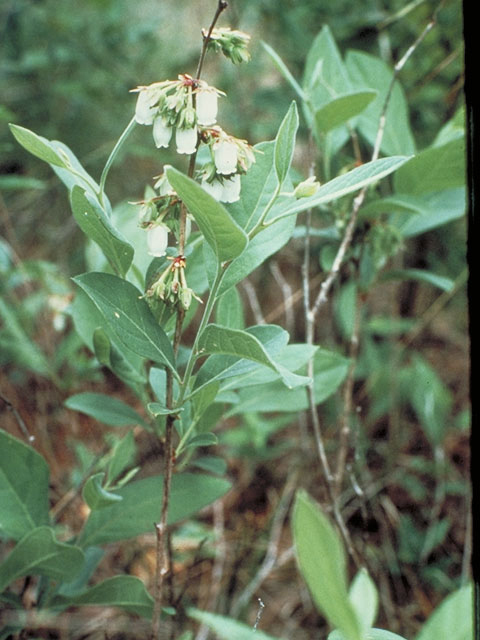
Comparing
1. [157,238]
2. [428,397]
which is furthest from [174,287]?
[428,397]

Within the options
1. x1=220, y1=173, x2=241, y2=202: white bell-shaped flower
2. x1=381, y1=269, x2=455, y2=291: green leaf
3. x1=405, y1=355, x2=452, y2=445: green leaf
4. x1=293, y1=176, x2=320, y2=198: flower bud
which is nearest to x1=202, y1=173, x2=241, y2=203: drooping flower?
x1=220, y1=173, x2=241, y2=202: white bell-shaped flower

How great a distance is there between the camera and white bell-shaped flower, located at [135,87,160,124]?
740mm

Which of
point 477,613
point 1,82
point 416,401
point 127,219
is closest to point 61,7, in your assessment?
point 1,82

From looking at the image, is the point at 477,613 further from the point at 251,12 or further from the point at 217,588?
the point at 251,12

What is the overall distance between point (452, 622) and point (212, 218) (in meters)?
0.43

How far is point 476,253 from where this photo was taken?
2.53 feet

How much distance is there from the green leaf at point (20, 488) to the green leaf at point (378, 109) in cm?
86

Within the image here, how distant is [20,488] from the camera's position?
0.97m

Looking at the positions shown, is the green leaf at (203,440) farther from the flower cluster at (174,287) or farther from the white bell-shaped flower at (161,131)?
the white bell-shaped flower at (161,131)

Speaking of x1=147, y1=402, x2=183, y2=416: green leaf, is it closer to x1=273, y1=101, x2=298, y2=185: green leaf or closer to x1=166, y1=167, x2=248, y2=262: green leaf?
x1=166, y1=167, x2=248, y2=262: green leaf

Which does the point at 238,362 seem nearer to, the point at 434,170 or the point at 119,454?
the point at 119,454

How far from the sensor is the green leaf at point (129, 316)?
0.76 metres

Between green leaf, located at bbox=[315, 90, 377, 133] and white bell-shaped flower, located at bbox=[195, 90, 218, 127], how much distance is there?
0.34 m

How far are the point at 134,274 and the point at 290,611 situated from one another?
101 cm
